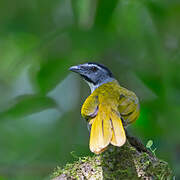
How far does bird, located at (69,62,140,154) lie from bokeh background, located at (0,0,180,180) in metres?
0.86

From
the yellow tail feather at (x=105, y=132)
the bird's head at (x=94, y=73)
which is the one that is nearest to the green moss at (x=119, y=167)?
the yellow tail feather at (x=105, y=132)

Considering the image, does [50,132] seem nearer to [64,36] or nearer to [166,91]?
[64,36]

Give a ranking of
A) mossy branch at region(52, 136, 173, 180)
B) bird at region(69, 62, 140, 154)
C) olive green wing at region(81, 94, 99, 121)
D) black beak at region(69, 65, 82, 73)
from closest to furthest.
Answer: mossy branch at region(52, 136, 173, 180)
bird at region(69, 62, 140, 154)
olive green wing at region(81, 94, 99, 121)
black beak at region(69, 65, 82, 73)

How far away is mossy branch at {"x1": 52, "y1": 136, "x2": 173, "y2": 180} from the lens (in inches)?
140

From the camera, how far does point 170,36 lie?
25.0 ft

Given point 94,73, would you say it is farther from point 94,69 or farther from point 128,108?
point 128,108

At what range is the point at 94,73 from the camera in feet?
20.0

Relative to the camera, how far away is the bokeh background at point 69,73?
6.16 metres

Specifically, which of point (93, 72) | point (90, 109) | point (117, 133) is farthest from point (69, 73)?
point (117, 133)

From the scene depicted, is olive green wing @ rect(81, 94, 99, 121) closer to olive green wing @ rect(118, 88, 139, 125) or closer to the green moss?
olive green wing @ rect(118, 88, 139, 125)

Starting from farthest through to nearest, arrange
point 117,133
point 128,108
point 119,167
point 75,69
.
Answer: point 75,69 → point 128,108 → point 117,133 → point 119,167

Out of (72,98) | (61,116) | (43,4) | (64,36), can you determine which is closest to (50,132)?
(61,116)

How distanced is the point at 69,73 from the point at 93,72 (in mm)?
1163

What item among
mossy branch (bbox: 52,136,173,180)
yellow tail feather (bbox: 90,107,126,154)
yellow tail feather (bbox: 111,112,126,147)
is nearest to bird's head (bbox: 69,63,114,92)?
yellow tail feather (bbox: 90,107,126,154)
